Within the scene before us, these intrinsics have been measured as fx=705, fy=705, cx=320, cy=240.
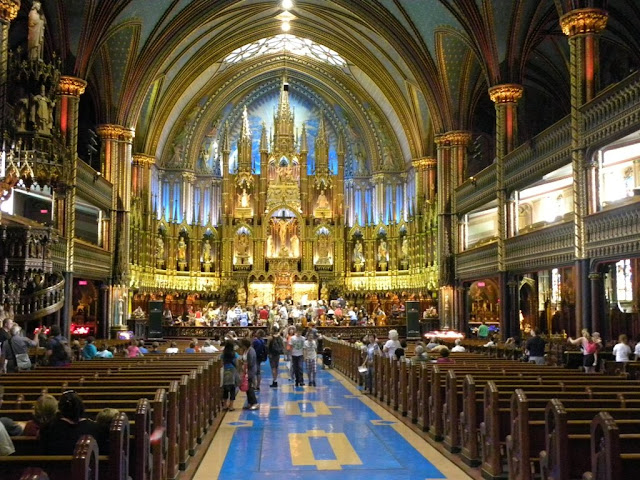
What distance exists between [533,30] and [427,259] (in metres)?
15.0

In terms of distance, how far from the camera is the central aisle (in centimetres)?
881

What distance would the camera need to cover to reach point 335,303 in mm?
38594

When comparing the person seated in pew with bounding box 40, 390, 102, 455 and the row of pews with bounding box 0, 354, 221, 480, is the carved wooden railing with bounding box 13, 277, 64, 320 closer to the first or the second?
the row of pews with bounding box 0, 354, 221, 480

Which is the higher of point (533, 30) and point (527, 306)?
point (533, 30)

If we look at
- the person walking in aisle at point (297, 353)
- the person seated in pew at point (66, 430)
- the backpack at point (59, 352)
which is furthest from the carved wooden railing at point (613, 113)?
the person seated in pew at point (66, 430)

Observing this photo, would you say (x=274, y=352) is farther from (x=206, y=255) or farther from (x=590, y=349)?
(x=206, y=255)

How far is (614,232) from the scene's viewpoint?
18.5 metres

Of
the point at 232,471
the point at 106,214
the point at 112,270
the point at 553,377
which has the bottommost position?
the point at 232,471

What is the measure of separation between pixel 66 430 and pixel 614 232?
53.2 ft

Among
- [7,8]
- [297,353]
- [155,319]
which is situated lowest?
[297,353]

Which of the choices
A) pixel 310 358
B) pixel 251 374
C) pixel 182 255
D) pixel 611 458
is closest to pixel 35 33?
pixel 251 374

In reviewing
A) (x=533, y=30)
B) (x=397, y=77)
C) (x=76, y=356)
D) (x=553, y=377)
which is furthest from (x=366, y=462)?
(x=397, y=77)

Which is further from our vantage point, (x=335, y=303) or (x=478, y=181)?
(x=335, y=303)

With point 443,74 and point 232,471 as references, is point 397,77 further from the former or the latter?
point 232,471
